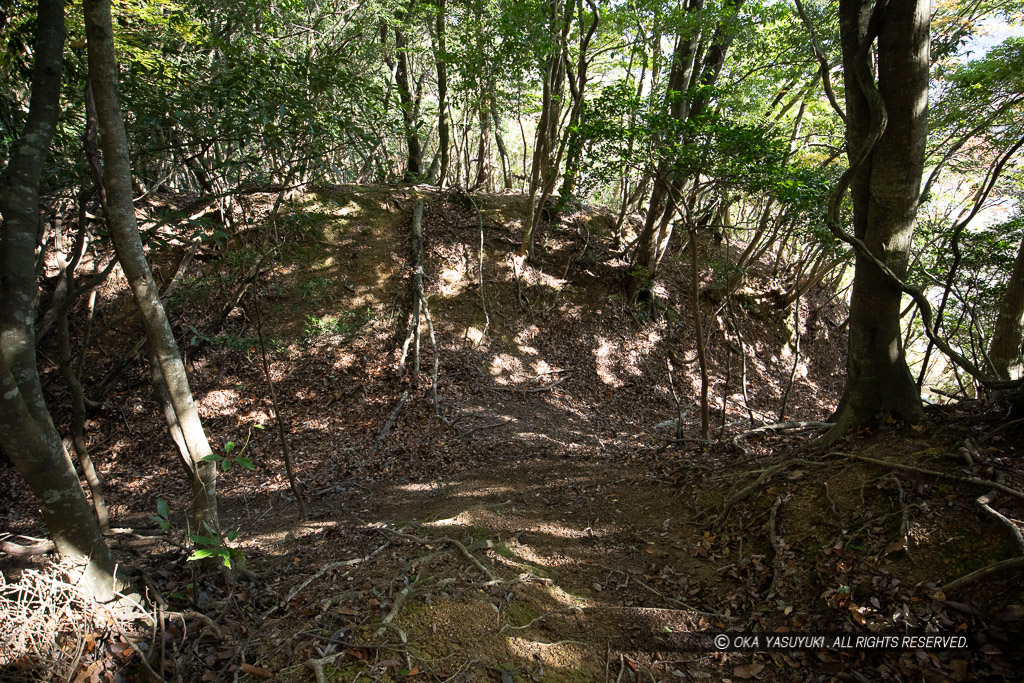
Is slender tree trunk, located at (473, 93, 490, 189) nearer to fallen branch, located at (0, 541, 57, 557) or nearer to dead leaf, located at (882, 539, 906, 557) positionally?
fallen branch, located at (0, 541, 57, 557)

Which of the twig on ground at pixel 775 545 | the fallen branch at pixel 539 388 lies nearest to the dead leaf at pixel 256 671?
the twig on ground at pixel 775 545

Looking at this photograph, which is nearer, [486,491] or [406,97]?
[486,491]

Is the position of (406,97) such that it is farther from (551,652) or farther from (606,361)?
(551,652)

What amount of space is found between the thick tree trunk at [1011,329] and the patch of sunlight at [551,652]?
6.72 meters

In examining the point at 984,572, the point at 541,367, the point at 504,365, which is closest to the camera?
the point at 984,572

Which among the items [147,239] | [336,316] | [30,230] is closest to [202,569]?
[30,230]

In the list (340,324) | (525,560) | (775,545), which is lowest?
(525,560)

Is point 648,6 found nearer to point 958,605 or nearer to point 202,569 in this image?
point 958,605

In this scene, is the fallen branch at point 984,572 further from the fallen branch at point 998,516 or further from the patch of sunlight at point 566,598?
the patch of sunlight at point 566,598

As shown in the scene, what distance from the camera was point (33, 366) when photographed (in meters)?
3.01

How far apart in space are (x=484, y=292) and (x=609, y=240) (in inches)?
185

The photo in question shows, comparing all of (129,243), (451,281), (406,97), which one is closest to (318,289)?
(451,281)

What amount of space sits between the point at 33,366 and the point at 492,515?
3.89 meters

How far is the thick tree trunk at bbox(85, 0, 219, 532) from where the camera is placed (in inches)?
128
